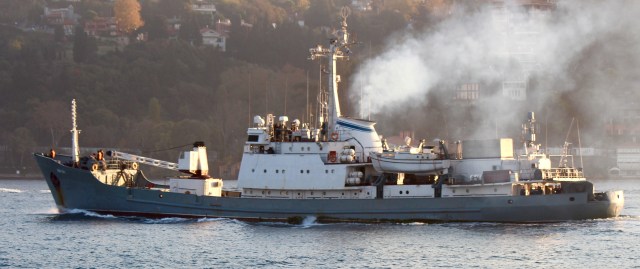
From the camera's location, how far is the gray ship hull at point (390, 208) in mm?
54844

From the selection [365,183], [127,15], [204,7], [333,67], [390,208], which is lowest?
[390,208]

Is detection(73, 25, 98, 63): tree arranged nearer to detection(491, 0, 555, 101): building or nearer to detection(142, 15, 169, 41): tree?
detection(142, 15, 169, 41): tree

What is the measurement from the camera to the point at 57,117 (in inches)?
5143

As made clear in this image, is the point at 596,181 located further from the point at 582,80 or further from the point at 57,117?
the point at 57,117

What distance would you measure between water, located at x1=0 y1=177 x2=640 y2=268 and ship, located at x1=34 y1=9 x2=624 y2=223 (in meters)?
0.58

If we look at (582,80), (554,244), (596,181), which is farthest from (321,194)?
(582,80)

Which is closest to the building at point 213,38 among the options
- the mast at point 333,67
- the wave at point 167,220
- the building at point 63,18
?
the building at point 63,18

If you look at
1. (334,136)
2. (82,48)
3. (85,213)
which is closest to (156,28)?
(82,48)

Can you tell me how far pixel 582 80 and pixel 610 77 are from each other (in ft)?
8.89

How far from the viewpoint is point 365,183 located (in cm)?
5691

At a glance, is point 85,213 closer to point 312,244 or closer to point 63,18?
point 312,244

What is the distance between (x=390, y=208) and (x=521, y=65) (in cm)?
5386

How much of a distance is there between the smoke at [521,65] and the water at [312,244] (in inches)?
1053

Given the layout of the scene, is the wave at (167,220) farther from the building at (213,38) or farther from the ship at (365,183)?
the building at (213,38)
